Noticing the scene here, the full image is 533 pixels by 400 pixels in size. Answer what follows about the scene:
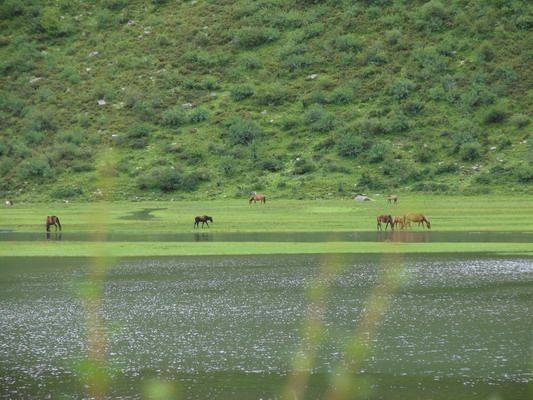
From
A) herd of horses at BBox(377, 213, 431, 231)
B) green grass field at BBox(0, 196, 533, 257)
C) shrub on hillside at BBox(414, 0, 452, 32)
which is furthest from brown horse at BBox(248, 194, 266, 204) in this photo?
shrub on hillside at BBox(414, 0, 452, 32)

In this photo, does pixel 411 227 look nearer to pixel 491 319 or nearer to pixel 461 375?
pixel 491 319

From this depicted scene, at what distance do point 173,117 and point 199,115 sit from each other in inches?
115

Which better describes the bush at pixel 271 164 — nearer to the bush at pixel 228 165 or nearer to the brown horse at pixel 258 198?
the bush at pixel 228 165

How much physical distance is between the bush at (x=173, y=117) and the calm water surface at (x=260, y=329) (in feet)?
206

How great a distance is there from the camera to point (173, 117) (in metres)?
87.9

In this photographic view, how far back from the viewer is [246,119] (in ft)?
280

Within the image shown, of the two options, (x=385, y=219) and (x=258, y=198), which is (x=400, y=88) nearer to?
(x=258, y=198)

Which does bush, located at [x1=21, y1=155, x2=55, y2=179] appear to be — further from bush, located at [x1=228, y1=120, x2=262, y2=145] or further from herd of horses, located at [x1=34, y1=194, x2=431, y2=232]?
herd of horses, located at [x1=34, y1=194, x2=431, y2=232]

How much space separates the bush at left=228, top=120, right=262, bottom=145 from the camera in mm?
81375

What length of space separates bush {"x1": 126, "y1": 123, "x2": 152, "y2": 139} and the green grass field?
20928mm

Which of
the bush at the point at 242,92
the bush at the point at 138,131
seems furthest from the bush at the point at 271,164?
the bush at the point at 242,92

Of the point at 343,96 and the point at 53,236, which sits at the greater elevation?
the point at 343,96

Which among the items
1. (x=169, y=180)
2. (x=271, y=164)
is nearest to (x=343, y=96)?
(x=271, y=164)

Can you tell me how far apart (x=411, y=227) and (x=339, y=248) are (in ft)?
40.8
